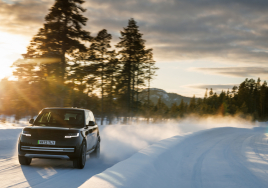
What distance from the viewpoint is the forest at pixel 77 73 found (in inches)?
1232

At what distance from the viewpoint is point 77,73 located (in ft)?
117

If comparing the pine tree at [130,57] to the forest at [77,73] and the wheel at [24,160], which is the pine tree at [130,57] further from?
the wheel at [24,160]

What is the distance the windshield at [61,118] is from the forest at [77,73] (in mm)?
22056

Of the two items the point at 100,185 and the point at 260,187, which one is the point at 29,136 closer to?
the point at 100,185

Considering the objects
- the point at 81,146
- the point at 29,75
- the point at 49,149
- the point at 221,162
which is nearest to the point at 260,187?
the point at 221,162

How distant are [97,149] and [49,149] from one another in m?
3.31

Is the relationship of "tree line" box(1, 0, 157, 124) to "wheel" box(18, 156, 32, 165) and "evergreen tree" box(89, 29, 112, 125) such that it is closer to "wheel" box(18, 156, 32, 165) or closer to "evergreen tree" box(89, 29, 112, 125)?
"evergreen tree" box(89, 29, 112, 125)

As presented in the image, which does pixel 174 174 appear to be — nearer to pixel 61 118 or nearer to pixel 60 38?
pixel 61 118

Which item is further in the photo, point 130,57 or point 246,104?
point 246,104

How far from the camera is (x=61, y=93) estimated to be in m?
31.1

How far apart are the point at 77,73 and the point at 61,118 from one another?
27173 mm

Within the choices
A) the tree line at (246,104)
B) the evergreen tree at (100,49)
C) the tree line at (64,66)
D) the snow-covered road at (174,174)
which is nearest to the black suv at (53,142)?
the snow-covered road at (174,174)

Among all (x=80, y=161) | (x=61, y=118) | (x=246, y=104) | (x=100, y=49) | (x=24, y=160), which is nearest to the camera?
(x=80, y=161)

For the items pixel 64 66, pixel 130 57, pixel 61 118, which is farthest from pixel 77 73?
pixel 61 118
